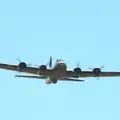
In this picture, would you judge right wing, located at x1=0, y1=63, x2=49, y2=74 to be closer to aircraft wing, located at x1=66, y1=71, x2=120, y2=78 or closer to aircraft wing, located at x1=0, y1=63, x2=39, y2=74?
aircraft wing, located at x1=0, y1=63, x2=39, y2=74

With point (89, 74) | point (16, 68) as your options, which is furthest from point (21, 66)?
point (89, 74)

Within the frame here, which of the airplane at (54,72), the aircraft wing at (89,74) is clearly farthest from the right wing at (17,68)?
the aircraft wing at (89,74)

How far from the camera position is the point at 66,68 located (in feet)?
206

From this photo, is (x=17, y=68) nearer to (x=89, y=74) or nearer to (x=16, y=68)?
(x=16, y=68)

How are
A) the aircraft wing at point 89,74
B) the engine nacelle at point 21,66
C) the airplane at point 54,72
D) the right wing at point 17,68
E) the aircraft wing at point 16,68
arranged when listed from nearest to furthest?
the airplane at point 54,72
the engine nacelle at point 21,66
the aircraft wing at point 89,74
the right wing at point 17,68
the aircraft wing at point 16,68

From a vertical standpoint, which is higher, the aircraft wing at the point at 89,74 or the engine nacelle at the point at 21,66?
the engine nacelle at the point at 21,66

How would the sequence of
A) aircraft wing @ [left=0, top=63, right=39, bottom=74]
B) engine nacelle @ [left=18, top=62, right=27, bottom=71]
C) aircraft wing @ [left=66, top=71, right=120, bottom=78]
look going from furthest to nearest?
aircraft wing @ [left=0, top=63, right=39, bottom=74] → aircraft wing @ [left=66, top=71, right=120, bottom=78] → engine nacelle @ [left=18, top=62, right=27, bottom=71]

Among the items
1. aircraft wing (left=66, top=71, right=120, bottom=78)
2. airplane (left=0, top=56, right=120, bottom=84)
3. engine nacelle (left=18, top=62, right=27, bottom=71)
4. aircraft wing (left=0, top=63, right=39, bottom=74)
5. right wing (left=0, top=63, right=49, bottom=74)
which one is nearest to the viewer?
airplane (left=0, top=56, right=120, bottom=84)

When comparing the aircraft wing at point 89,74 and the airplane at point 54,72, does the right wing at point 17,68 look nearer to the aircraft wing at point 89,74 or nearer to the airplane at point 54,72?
the airplane at point 54,72

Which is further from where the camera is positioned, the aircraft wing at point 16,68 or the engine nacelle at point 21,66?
the aircraft wing at point 16,68

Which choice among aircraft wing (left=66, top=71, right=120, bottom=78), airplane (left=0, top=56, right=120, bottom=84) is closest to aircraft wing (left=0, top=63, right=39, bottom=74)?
airplane (left=0, top=56, right=120, bottom=84)

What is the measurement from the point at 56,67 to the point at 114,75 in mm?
14700

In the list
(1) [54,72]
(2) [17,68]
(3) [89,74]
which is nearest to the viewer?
(1) [54,72]

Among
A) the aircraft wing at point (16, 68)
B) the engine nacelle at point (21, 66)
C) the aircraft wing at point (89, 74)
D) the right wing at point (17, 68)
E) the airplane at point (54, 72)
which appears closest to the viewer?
the airplane at point (54, 72)
